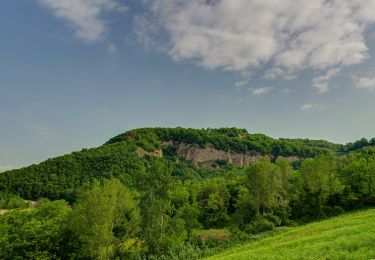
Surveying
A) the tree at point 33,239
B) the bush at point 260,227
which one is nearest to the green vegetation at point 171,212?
the bush at point 260,227

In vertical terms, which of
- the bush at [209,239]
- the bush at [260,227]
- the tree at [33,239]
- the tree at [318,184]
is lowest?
the bush at [209,239]

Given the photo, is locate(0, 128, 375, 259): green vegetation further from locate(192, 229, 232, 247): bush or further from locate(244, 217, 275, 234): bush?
locate(192, 229, 232, 247): bush

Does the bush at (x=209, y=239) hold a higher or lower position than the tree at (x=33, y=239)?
lower

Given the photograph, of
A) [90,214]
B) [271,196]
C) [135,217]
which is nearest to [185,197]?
[271,196]

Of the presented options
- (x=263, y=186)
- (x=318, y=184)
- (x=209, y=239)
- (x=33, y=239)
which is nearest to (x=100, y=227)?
(x=33, y=239)

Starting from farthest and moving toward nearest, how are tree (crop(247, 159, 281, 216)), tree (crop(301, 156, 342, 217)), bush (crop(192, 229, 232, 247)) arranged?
tree (crop(247, 159, 281, 216))
tree (crop(301, 156, 342, 217))
bush (crop(192, 229, 232, 247))

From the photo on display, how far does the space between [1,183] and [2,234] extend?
136m

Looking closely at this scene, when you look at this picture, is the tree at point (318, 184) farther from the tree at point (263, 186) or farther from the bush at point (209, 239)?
the bush at point (209, 239)

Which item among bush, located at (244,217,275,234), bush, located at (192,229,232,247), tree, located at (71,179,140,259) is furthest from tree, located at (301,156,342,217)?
tree, located at (71,179,140,259)

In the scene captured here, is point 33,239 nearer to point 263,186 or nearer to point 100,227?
point 100,227

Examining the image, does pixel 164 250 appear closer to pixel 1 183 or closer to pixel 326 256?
pixel 326 256

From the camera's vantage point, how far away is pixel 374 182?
8869 centimetres

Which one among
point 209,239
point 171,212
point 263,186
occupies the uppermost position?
point 263,186

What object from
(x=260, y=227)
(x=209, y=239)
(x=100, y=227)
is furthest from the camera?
(x=260, y=227)
